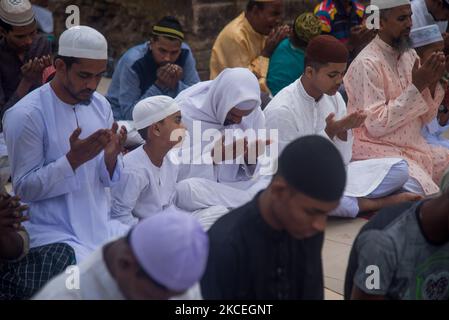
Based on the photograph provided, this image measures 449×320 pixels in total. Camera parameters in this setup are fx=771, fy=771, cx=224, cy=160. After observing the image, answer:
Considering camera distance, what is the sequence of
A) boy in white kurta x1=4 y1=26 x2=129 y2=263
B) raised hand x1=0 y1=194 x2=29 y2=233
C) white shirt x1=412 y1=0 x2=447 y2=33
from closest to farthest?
1. raised hand x1=0 y1=194 x2=29 y2=233
2. boy in white kurta x1=4 y1=26 x2=129 y2=263
3. white shirt x1=412 y1=0 x2=447 y2=33

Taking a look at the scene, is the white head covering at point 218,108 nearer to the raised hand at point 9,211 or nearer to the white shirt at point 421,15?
the raised hand at point 9,211

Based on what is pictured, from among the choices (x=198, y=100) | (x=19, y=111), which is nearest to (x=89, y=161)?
(x=19, y=111)

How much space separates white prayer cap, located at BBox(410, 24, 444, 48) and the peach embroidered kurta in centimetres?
10

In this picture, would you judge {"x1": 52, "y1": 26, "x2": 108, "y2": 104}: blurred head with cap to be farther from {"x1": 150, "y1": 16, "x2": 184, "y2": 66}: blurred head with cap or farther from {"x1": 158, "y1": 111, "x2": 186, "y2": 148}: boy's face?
{"x1": 150, "y1": 16, "x2": 184, "y2": 66}: blurred head with cap

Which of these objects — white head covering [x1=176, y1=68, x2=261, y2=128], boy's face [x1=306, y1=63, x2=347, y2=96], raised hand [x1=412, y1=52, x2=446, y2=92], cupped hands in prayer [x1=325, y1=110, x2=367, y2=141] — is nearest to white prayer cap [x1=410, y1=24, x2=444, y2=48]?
raised hand [x1=412, y1=52, x2=446, y2=92]

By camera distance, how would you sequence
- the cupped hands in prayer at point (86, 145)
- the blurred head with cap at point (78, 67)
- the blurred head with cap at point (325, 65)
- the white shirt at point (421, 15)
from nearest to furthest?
the cupped hands in prayer at point (86, 145), the blurred head with cap at point (78, 67), the blurred head with cap at point (325, 65), the white shirt at point (421, 15)

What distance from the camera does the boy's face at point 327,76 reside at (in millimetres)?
5121

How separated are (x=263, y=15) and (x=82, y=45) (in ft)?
9.88

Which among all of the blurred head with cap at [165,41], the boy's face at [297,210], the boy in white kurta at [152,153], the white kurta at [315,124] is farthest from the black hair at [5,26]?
the boy's face at [297,210]

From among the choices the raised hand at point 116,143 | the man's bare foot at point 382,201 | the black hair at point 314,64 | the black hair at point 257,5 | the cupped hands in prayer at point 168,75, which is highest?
the black hair at point 257,5

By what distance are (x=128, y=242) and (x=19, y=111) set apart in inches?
72.6

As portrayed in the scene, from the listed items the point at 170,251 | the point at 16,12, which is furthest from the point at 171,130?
the point at 170,251

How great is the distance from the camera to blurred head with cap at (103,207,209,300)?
2184mm
